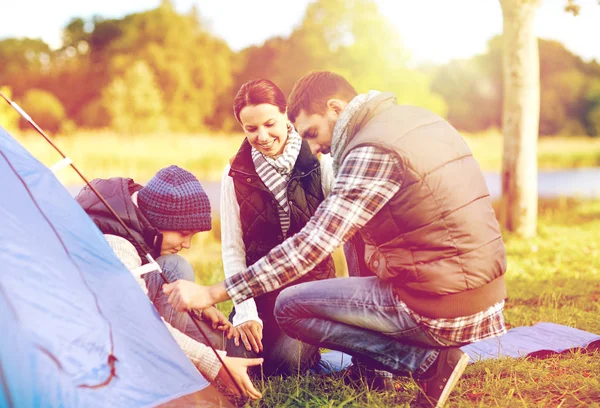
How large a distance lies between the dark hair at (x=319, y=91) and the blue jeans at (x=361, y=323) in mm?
799

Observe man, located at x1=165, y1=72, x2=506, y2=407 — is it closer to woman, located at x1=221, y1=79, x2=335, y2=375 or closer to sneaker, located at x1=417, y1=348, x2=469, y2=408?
sneaker, located at x1=417, y1=348, x2=469, y2=408

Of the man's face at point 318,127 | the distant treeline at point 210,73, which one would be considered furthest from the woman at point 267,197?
the distant treeline at point 210,73

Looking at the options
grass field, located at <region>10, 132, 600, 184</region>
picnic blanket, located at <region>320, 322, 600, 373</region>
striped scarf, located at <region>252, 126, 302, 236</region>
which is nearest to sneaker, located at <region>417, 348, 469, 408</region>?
picnic blanket, located at <region>320, 322, 600, 373</region>

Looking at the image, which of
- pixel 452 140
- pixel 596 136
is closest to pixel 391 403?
pixel 452 140

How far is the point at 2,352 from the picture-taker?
2.30m

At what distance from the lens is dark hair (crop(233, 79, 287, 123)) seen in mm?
3430

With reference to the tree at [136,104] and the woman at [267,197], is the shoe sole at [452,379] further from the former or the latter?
the tree at [136,104]

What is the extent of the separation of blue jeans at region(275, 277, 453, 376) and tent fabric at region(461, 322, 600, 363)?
851 millimetres

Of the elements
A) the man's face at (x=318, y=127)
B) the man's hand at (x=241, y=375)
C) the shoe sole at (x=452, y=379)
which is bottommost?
the shoe sole at (x=452, y=379)

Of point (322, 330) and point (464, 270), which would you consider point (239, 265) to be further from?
point (464, 270)

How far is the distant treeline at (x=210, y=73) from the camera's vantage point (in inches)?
1385

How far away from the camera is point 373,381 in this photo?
3156mm

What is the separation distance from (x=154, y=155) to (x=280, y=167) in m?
23.4

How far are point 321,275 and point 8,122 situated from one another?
23.1 m
